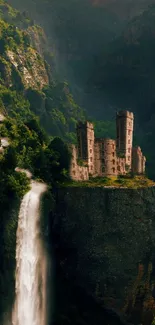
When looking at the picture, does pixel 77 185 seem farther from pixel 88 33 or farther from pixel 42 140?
pixel 88 33

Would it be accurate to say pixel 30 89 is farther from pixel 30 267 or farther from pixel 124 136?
pixel 30 267

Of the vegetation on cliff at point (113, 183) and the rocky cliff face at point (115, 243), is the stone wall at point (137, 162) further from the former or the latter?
the rocky cliff face at point (115, 243)

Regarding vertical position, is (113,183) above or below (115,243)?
above

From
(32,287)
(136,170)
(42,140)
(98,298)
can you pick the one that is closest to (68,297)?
(98,298)

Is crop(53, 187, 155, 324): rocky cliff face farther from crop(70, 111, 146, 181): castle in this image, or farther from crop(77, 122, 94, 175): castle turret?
crop(77, 122, 94, 175): castle turret

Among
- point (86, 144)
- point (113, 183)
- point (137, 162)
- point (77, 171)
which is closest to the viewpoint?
point (113, 183)

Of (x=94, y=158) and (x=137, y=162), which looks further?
(x=137, y=162)

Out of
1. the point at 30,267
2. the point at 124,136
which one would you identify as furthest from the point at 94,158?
the point at 30,267
